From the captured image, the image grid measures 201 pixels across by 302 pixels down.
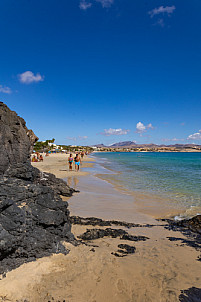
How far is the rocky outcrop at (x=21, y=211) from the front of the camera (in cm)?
363

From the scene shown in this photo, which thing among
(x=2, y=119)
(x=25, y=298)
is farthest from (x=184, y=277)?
(x=2, y=119)

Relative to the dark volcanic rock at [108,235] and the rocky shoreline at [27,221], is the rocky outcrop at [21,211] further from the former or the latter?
the dark volcanic rock at [108,235]

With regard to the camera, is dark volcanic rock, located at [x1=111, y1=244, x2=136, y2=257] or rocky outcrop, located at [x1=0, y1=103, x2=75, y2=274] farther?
dark volcanic rock, located at [x1=111, y1=244, x2=136, y2=257]

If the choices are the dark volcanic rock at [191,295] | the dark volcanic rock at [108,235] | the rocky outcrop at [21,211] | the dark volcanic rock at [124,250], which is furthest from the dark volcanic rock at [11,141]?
the dark volcanic rock at [191,295]

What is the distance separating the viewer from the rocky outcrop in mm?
3631

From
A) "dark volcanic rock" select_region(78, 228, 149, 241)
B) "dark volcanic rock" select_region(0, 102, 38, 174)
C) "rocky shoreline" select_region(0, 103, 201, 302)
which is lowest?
"dark volcanic rock" select_region(78, 228, 149, 241)

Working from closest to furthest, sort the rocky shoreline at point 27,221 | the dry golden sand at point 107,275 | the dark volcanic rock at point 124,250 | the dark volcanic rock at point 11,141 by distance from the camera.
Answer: the dry golden sand at point 107,275, the rocky shoreline at point 27,221, the dark volcanic rock at point 11,141, the dark volcanic rock at point 124,250

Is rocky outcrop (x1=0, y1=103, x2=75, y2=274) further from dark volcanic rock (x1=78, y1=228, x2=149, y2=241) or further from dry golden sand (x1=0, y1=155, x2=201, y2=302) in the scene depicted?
dark volcanic rock (x1=78, y1=228, x2=149, y2=241)

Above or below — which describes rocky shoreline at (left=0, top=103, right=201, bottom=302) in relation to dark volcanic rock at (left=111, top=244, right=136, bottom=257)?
above

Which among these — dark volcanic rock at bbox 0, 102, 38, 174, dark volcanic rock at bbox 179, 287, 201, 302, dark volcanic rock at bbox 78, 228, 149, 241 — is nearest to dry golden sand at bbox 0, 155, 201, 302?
dark volcanic rock at bbox 179, 287, 201, 302

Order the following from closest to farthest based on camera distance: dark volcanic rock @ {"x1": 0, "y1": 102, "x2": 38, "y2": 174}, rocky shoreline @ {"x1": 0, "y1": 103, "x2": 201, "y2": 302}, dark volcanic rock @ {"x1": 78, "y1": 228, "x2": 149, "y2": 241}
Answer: rocky shoreline @ {"x1": 0, "y1": 103, "x2": 201, "y2": 302}
dark volcanic rock @ {"x1": 0, "y1": 102, "x2": 38, "y2": 174}
dark volcanic rock @ {"x1": 78, "y1": 228, "x2": 149, "y2": 241}

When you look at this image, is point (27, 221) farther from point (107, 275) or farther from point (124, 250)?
point (124, 250)

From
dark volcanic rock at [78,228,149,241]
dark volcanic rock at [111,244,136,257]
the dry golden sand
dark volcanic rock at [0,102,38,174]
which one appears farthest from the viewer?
dark volcanic rock at [78,228,149,241]

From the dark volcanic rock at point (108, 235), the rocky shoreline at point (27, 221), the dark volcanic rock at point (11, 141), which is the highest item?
the dark volcanic rock at point (11, 141)
